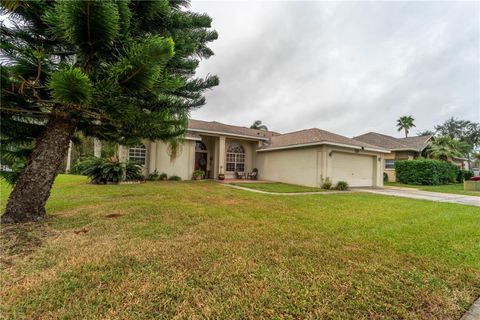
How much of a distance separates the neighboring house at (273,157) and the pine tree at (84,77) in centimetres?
876

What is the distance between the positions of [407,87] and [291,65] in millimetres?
11449

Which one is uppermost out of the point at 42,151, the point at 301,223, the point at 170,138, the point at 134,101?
the point at 134,101

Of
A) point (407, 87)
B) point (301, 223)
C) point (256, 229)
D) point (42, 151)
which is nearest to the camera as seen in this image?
point (42, 151)

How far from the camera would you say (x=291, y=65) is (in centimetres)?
1530

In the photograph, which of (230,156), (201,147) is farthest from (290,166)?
(201,147)

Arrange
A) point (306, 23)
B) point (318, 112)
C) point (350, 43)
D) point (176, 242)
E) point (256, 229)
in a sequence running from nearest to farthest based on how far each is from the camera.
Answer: point (176, 242)
point (256, 229)
point (306, 23)
point (350, 43)
point (318, 112)

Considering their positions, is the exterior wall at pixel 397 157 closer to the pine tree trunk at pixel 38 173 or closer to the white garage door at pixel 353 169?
the white garage door at pixel 353 169

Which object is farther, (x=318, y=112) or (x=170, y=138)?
(x=318, y=112)

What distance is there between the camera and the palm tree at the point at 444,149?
2298cm

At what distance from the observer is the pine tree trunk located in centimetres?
417

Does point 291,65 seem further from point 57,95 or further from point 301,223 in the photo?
point 57,95

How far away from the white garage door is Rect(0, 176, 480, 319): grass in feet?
31.0

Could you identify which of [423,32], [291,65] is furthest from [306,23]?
[423,32]

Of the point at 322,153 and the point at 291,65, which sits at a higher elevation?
the point at 291,65
